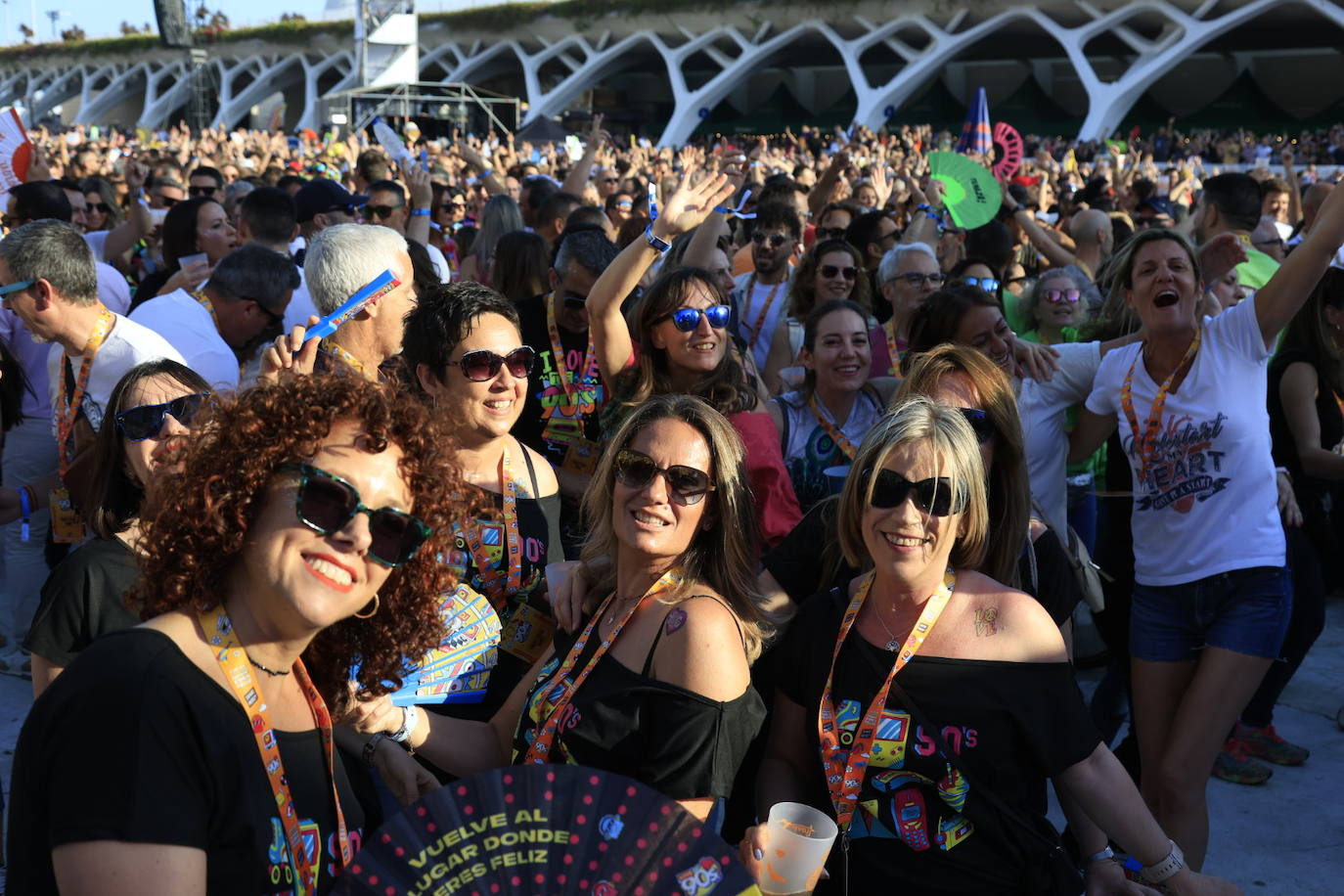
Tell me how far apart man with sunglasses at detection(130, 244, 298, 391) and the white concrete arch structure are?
1676 inches

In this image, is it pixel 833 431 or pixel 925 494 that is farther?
pixel 833 431

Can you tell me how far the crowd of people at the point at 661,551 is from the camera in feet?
5.71

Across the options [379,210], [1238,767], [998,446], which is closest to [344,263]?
[998,446]

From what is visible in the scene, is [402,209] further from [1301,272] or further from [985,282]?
[1301,272]

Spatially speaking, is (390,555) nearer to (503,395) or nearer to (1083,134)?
(503,395)

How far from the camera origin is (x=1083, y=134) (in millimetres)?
43312

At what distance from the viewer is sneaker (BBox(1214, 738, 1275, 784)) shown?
179 inches

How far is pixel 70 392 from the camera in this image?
4184 mm

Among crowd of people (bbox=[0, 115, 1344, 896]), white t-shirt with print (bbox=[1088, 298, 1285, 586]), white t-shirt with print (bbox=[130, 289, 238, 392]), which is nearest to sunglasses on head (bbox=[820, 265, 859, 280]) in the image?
crowd of people (bbox=[0, 115, 1344, 896])

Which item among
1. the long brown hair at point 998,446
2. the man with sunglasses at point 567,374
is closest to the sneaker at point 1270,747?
the long brown hair at point 998,446

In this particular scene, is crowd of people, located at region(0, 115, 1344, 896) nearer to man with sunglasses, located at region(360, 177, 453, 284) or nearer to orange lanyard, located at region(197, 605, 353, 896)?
orange lanyard, located at region(197, 605, 353, 896)

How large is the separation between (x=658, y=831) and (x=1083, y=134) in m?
45.8

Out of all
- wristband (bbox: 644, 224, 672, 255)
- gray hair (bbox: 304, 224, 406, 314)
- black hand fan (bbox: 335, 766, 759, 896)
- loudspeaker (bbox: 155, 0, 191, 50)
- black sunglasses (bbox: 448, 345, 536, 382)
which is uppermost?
wristband (bbox: 644, 224, 672, 255)

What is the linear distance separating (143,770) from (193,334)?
3.17 metres
